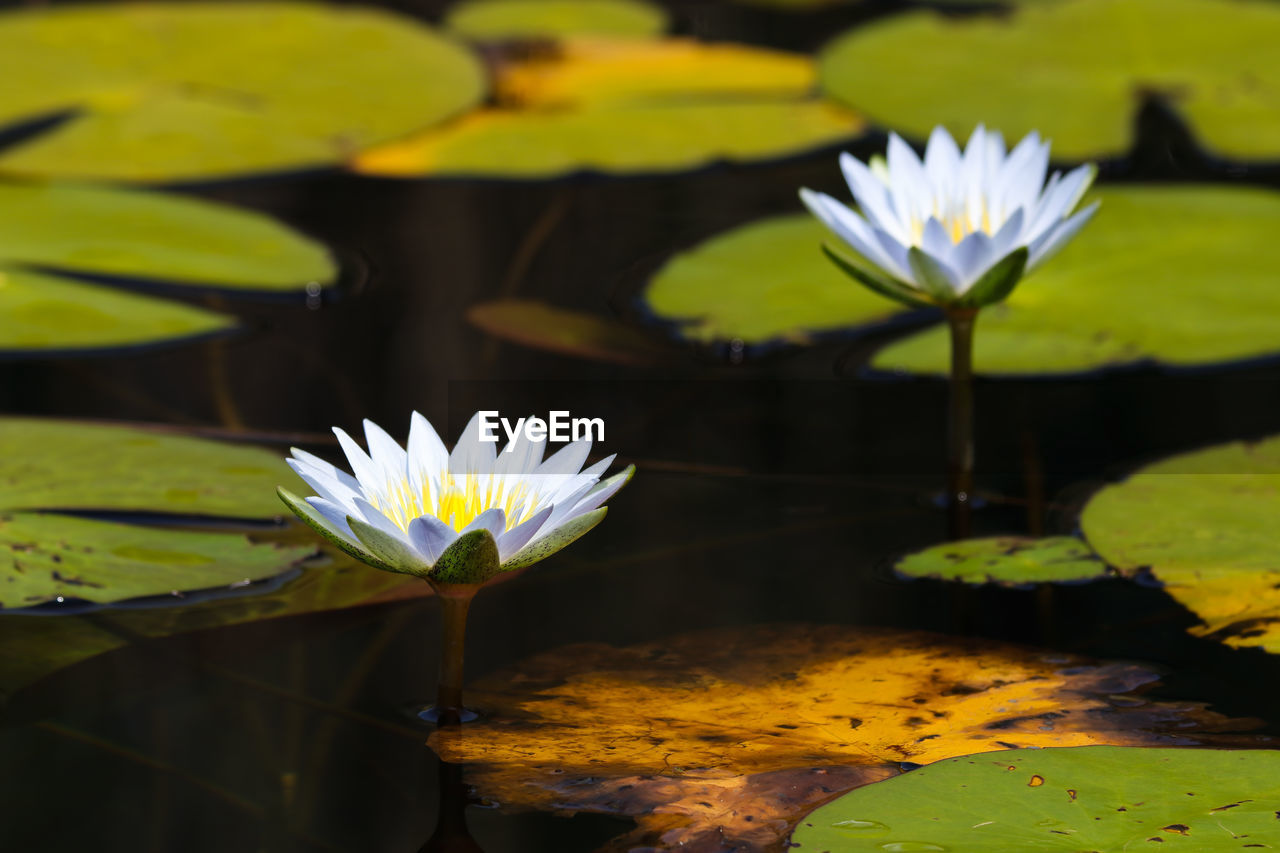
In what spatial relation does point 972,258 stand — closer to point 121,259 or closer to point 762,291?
point 762,291

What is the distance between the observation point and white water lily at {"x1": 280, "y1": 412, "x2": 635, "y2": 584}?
1203 millimetres

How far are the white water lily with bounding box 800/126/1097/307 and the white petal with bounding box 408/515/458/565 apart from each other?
74cm

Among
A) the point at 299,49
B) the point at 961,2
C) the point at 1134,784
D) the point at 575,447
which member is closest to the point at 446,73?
the point at 299,49

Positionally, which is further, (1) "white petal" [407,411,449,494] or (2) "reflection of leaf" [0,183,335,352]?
(2) "reflection of leaf" [0,183,335,352]

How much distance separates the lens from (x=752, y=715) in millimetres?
1368

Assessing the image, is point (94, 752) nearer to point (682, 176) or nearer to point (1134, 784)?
point (1134, 784)

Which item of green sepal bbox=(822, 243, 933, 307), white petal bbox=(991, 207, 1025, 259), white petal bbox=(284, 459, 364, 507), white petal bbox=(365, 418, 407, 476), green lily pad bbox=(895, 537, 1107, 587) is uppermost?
white petal bbox=(991, 207, 1025, 259)

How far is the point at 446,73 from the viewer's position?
372cm

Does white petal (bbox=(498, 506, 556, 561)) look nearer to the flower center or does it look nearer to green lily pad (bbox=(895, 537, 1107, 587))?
the flower center

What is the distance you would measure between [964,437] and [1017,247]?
310 millimetres

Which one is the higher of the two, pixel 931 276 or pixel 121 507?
pixel 931 276

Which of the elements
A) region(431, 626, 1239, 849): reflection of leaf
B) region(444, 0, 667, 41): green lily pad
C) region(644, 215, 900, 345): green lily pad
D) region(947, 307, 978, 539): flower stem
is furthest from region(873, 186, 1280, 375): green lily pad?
region(444, 0, 667, 41): green lily pad

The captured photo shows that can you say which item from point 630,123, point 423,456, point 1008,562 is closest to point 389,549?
point 423,456

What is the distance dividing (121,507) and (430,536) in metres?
0.71
